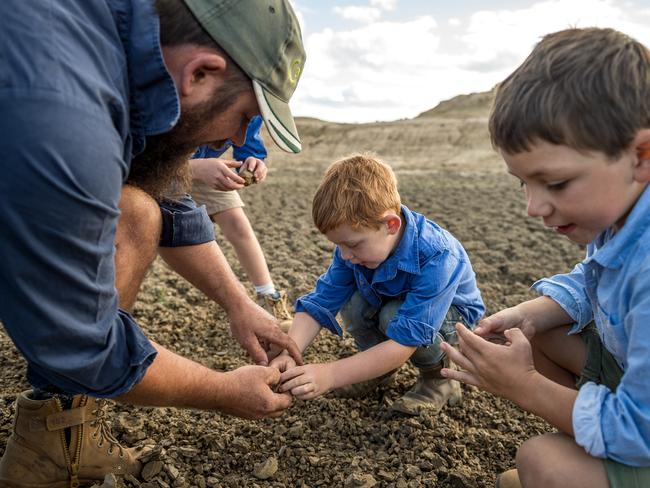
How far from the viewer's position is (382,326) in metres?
3.00

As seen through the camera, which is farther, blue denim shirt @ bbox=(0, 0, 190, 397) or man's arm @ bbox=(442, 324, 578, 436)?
man's arm @ bbox=(442, 324, 578, 436)

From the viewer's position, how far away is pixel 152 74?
1.96 meters

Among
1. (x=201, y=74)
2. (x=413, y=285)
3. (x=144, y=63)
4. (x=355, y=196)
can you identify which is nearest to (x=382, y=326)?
(x=413, y=285)

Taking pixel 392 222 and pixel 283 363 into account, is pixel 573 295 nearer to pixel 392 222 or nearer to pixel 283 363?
pixel 392 222

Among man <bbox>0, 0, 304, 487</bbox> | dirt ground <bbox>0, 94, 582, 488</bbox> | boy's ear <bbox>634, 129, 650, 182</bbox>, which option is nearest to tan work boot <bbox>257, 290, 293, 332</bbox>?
dirt ground <bbox>0, 94, 582, 488</bbox>

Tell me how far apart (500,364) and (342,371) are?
841 millimetres

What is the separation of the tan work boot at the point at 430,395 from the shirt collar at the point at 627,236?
4.10 feet

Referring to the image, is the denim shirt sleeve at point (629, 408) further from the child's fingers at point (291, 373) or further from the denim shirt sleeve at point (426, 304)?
the child's fingers at point (291, 373)

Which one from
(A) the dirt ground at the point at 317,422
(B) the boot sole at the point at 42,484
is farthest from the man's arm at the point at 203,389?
(B) the boot sole at the point at 42,484

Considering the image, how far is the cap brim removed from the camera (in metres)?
2.18

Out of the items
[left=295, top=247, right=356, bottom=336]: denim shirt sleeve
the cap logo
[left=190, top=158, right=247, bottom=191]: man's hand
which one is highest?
the cap logo

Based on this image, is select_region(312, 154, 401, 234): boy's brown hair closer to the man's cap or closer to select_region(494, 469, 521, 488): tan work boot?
the man's cap

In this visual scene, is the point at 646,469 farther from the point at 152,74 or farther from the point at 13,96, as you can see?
the point at 13,96

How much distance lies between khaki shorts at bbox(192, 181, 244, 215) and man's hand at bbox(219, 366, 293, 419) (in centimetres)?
194
